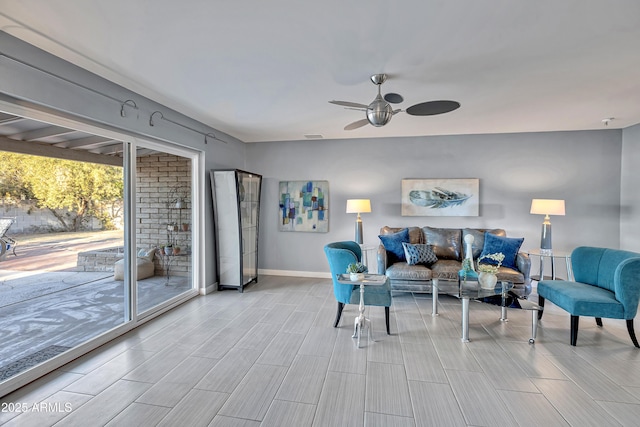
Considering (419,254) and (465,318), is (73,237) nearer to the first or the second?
(465,318)

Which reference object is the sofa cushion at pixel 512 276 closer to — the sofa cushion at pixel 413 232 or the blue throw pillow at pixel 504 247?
the blue throw pillow at pixel 504 247

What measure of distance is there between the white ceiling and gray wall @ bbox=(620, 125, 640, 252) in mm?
1299

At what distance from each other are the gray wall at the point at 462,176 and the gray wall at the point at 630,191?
2.9 inches

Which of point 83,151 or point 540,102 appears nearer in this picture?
point 83,151

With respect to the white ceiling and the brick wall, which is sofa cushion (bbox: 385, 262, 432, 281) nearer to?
the white ceiling

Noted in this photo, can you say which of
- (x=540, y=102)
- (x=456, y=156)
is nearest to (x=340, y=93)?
(x=540, y=102)

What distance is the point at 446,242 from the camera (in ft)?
15.9

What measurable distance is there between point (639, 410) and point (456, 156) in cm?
393

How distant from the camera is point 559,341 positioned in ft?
10.0

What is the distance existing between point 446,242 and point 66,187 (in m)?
4.84

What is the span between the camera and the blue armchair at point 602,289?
2.88 metres

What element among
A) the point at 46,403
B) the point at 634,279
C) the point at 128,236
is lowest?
the point at 46,403

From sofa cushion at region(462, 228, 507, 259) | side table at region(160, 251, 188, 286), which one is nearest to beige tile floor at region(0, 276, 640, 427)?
side table at region(160, 251, 188, 286)

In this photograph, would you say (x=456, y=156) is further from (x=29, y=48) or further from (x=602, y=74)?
(x=29, y=48)
